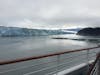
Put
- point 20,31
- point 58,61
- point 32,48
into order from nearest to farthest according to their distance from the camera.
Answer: point 58,61 < point 32,48 < point 20,31

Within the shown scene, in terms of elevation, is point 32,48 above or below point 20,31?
below

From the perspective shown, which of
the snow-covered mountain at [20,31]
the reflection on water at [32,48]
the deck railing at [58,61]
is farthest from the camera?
the snow-covered mountain at [20,31]

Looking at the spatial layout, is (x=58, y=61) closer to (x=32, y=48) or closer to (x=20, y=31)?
(x=32, y=48)

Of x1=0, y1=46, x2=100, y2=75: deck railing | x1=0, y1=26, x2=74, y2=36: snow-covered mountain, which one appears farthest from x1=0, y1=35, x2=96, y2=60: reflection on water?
x1=0, y1=26, x2=74, y2=36: snow-covered mountain

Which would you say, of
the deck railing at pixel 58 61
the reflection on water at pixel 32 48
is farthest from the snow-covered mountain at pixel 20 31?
the deck railing at pixel 58 61

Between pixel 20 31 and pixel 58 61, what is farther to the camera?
pixel 20 31

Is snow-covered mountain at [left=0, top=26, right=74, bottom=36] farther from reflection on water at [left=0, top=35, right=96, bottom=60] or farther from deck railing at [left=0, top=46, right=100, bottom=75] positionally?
deck railing at [left=0, top=46, right=100, bottom=75]

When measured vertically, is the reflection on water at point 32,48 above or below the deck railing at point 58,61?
below

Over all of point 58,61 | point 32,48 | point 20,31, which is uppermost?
point 20,31

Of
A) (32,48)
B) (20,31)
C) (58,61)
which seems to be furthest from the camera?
(20,31)

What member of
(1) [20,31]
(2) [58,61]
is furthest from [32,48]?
(1) [20,31]

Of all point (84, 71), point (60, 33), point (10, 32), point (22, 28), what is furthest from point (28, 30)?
point (84, 71)

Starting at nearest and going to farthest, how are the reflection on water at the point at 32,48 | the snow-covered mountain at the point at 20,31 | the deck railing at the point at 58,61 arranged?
the deck railing at the point at 58,61 < the reflection on water at the point at 32,48 < the snow-covered mountain at the point at 20,31

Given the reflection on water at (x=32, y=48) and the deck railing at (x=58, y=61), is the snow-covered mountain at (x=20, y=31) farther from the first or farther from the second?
the deck railing at (x=58, y=61)
